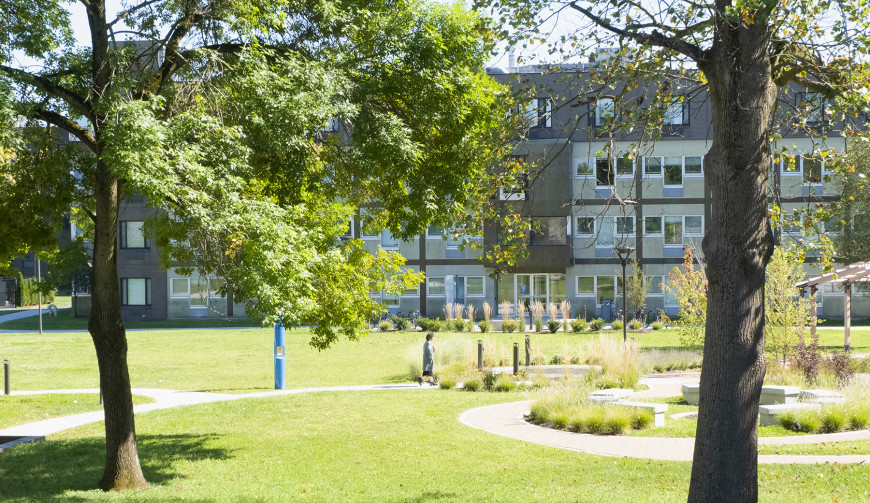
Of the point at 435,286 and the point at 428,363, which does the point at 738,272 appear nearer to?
the point at 428,363

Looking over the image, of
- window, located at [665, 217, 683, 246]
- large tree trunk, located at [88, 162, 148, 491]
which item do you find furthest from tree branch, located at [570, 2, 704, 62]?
window, located at [665, 217, 683, 246]

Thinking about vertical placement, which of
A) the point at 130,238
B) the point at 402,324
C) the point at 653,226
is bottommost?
the point at 402,324

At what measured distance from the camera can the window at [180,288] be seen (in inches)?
2201

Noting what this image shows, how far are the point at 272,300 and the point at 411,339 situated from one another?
2985cm

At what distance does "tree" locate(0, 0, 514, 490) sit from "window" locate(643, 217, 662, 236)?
39.4 m

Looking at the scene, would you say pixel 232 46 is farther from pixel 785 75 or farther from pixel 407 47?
pixel 785 75

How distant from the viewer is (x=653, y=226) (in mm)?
50375

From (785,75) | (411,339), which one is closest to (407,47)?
(785,75)

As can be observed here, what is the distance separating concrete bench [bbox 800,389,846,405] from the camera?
1411 centimetres

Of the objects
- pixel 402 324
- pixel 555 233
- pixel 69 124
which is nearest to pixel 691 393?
pixel 69 124

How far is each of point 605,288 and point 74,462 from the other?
4202 centimetres

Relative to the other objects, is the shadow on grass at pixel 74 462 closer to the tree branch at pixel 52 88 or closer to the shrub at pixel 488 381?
the tree branch at pixel 52 88

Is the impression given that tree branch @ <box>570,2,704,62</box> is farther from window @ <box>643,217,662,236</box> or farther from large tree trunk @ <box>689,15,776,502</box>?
window @ <box>643,217,662,236</box>

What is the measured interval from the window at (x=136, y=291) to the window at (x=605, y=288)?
1148 inches
